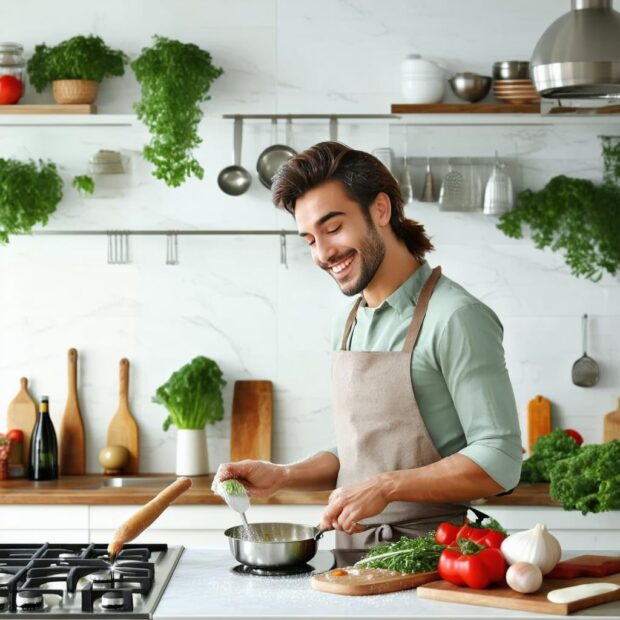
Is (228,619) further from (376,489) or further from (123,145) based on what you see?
(123,145)

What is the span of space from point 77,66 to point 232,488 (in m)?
2.42

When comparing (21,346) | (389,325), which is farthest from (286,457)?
(389,325)

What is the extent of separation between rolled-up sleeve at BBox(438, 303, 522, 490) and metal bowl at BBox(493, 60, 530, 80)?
2.02 metres

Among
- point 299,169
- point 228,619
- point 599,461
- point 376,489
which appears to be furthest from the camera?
point 599,461

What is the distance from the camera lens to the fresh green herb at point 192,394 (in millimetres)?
4359

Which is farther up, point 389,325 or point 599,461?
point 389,325

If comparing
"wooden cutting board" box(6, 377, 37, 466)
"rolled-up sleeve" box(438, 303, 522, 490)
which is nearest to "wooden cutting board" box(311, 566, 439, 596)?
"rolled-up sleeve" box(438, 303, 522, 490)

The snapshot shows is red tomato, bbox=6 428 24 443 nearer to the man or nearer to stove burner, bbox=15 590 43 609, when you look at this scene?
the man

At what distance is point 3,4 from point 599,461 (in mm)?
2966

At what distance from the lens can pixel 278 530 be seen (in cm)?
253

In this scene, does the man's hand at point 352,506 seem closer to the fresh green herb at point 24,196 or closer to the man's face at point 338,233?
the man's face at point 338,233

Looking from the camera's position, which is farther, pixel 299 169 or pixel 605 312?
pixel 605 312

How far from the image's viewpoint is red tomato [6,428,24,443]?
4406 millimetres

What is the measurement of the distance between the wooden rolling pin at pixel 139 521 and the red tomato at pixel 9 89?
8.08ft
